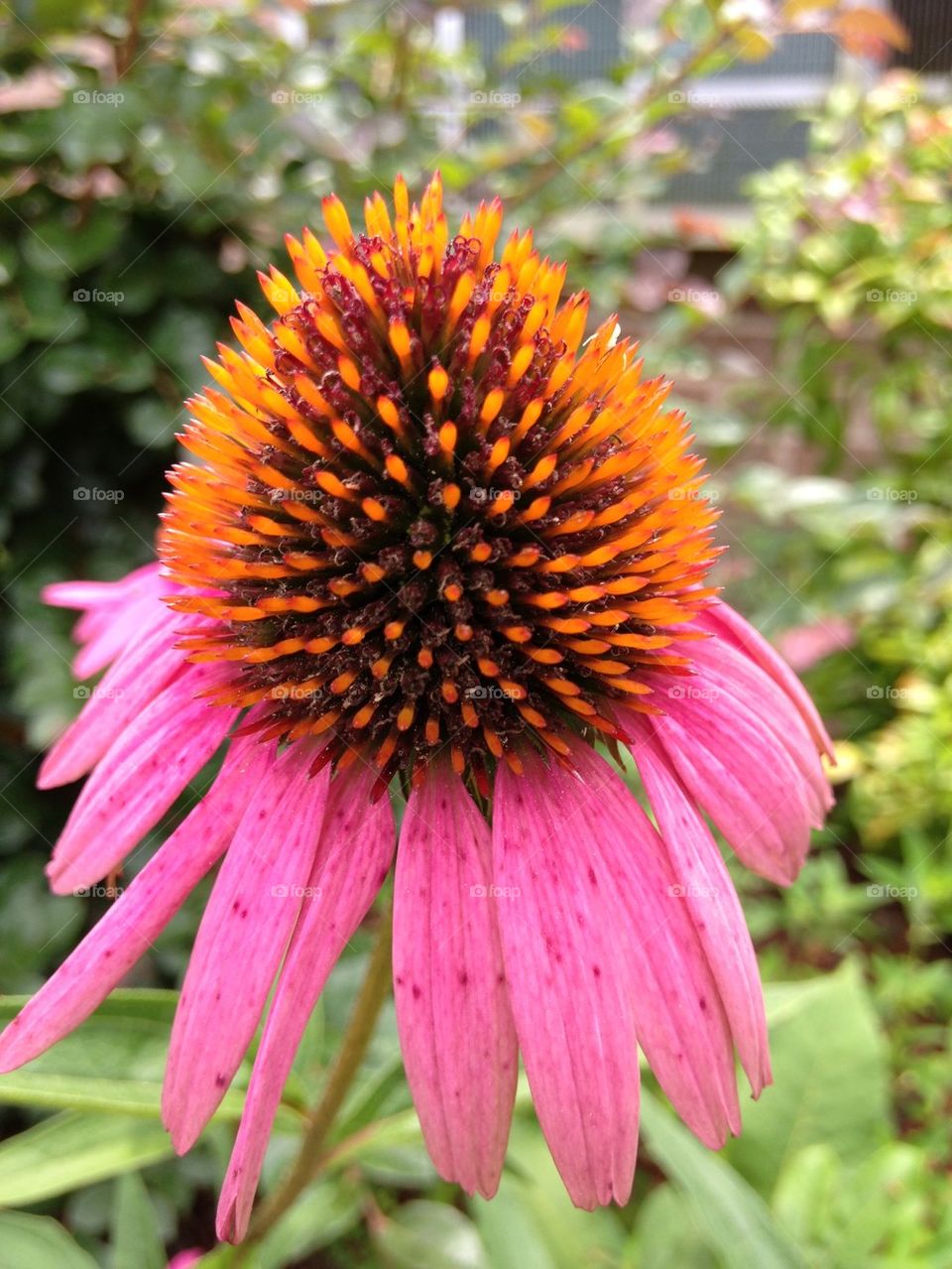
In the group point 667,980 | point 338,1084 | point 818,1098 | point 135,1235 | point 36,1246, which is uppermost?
point 667,980

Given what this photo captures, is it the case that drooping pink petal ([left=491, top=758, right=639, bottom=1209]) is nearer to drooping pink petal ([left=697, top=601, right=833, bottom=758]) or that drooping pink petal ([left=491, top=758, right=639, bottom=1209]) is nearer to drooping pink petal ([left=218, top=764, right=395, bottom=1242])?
drooping pink petal ([left=218, top=764, right=395, bottom=1242])

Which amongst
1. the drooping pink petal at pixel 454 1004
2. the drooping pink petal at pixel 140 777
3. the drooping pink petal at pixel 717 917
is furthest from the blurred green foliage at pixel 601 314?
the drooping pink petal at pixel 717 917

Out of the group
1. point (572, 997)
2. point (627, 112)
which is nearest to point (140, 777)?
point (572, 997)

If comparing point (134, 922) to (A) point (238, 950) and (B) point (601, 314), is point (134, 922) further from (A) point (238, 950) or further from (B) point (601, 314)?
(B) point (601, 314)

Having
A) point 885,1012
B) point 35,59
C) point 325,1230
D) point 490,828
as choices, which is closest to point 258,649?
point 490,828

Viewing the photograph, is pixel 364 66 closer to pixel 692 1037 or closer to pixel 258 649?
pixel 258 649

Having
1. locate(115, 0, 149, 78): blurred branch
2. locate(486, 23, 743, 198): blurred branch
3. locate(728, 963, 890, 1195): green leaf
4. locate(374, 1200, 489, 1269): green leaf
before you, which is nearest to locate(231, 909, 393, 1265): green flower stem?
locate(374, 1200, 489, 1269): green leaf
